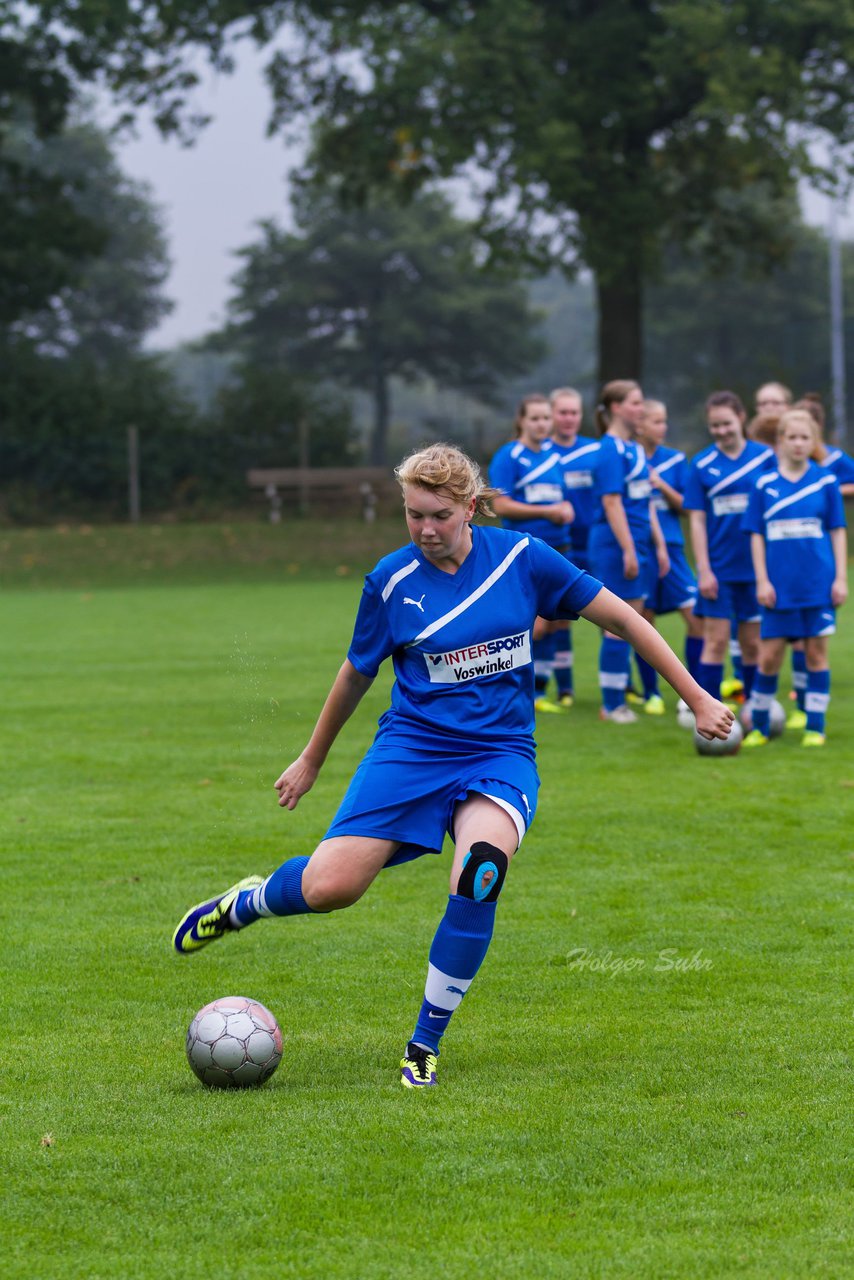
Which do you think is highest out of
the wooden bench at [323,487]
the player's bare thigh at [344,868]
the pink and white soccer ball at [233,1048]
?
the wooden bench at [323,487]

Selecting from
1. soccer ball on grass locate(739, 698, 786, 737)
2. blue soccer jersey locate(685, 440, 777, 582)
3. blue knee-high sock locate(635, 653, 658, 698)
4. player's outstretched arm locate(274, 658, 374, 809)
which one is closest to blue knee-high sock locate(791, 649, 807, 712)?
soccer ball on grass locate(739, 698, 786, 737)

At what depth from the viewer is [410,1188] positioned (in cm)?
383

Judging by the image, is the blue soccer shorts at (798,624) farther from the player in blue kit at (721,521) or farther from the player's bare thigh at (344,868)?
the player's bare thigh at (344,868)

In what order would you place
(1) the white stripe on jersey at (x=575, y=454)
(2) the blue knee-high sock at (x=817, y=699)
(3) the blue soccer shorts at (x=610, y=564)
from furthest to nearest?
(1) the white stripe on jersey at (x=575, y=454), (3) the blue soccer shorts at (x=610, y=564), (2) the blue knee-high sock at (x=817, y=699)

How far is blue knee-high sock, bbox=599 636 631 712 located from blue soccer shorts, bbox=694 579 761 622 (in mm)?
625

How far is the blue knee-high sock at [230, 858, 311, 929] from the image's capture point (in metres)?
4.87

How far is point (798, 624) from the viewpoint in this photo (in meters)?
10.5

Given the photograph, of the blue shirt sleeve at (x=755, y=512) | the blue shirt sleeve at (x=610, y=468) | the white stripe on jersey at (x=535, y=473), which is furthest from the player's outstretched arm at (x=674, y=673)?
the white stripe on jersey at (x=535, y=473)

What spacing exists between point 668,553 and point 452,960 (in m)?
8.09

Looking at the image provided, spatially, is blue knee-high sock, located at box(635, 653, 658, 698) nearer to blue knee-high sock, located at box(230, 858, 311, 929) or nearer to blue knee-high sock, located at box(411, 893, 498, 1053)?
Result: blue knee-high sock, located at box(230, 858, 311, 929)

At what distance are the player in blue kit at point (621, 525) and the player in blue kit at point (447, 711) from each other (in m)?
6.34

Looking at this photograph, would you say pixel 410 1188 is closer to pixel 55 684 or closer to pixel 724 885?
pixel 724 885

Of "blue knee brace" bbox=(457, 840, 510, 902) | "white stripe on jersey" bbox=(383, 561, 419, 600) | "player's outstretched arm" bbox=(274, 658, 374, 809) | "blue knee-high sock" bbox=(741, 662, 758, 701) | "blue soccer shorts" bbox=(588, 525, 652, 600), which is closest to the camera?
"blue knee brace" bbox=(457, 840, 510, 902)

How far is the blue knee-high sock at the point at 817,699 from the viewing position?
1071 cm
